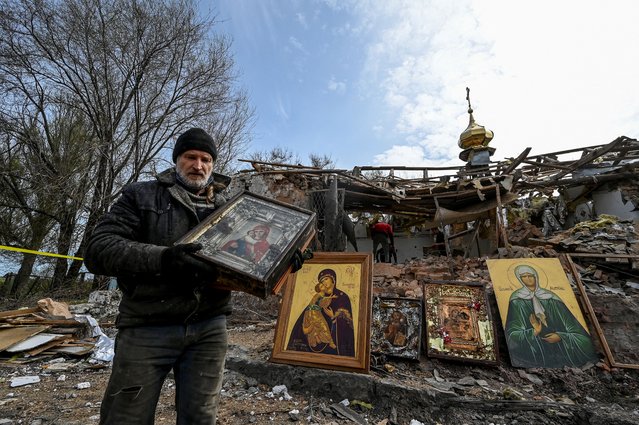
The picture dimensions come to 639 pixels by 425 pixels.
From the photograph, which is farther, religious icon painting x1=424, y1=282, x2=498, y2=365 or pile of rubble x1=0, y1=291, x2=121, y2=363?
pile of rubble x1=0, y1=291, x2=121, y2=363

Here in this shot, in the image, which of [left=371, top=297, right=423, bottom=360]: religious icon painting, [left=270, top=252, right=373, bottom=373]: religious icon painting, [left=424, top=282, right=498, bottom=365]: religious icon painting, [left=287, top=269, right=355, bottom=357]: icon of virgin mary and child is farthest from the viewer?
[left=371, top=297, right=423, bottom=360]: religious icon painting

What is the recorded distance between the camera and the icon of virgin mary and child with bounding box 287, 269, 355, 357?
11.5 feet

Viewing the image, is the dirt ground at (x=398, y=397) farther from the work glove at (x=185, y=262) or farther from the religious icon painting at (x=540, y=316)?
the work glove at (x=185, y=262)

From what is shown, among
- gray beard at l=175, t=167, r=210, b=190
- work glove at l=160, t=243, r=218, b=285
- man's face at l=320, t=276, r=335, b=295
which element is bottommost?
work glove at l=160, t=243, r=218, b=285

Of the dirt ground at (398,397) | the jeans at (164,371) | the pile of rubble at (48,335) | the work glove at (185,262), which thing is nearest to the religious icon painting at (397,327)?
the dirt ground at (398,397)

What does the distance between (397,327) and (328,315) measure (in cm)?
100

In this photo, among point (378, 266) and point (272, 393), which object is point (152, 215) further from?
point (378, 266)

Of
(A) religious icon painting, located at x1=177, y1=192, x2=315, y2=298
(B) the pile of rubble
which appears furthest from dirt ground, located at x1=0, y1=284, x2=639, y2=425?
(A) religious icon painting, located at x1=177, y1=192, x2=315, y2=298

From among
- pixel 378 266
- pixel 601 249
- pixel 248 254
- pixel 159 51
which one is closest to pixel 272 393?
pixel 248 254

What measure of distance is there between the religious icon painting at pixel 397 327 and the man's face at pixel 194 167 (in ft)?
10.3

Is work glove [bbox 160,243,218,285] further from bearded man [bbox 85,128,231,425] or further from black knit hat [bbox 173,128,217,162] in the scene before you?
black knit hat [bbox 173,128,217,162]

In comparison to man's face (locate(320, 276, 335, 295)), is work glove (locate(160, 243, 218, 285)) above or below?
below

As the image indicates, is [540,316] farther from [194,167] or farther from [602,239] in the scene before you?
[194,167]

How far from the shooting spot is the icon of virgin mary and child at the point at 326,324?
3.52 meters
